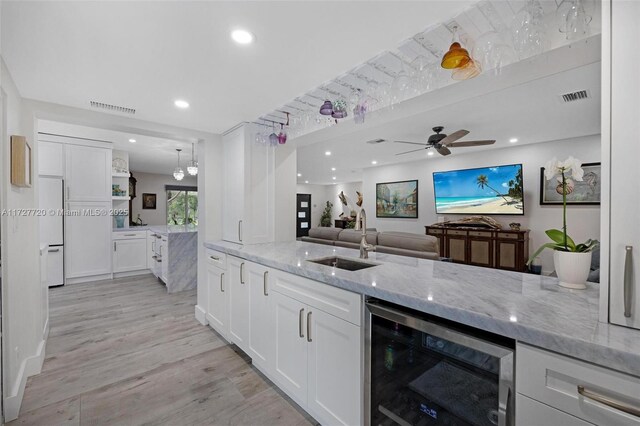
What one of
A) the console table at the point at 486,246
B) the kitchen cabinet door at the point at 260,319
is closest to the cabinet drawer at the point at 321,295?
the kitchen cabinet door at the point at 260,319

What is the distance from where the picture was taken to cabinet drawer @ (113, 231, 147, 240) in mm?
5316

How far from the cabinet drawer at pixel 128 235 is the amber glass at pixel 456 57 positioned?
19.6 ft

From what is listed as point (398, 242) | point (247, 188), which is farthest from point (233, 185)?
point (398, 242)

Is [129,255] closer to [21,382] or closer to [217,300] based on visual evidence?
[217,300]

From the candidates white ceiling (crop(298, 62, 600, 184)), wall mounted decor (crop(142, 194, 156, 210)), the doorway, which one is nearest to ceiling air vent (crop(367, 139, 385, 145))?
white ceiling (crop(298, 62, 600, 184))

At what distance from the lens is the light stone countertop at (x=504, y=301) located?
835 millimetres

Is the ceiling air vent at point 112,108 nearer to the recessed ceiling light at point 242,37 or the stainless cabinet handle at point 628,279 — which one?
the recessed ceiling light at point 242,37

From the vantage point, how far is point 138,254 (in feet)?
18.2

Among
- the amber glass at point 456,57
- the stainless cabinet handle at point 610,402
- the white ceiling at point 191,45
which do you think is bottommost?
the stainless cabinet handle at point 610,402

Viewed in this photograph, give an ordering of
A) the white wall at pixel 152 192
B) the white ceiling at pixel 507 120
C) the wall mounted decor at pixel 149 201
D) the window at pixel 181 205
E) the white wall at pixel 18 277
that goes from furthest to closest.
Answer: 1. the window at pixel 181 205
2. the wall mounted decor at pixel 149 201
3. the white wall at pixel 152 192
4. the white ceiling at pixel 507 120
5. the white wall at pixel 18 277

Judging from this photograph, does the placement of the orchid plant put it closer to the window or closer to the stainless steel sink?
the stainless steel sink

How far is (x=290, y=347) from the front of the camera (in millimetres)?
1911

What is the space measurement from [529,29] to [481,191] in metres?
5.36

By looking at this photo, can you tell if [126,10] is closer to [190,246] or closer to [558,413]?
[558,413]
